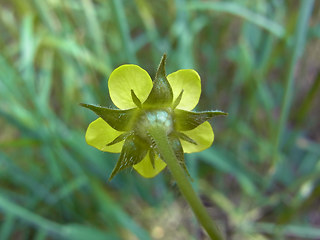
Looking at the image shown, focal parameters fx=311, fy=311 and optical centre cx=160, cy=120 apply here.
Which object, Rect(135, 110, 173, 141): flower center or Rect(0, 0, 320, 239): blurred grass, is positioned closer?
Rect(135, 110, 173, 141): flower center

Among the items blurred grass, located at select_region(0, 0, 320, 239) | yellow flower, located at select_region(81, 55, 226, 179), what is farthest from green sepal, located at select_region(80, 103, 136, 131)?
blurred grass, located at select_region(0, 0, 320, 239)

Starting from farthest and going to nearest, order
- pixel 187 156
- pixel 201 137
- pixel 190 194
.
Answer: pixel 187 156
pixel 201 137
pixel 190 194

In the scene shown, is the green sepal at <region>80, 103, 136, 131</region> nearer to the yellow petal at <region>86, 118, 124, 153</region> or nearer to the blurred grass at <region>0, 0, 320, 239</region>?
the yellow petal at <region>86, 118, 124, 153</region>

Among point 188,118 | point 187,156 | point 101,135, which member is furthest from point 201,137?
point 187,156

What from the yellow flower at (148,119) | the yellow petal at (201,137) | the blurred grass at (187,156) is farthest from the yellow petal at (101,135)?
the blurred grass at (187,156)

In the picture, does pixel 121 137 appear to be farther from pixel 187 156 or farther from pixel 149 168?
pixel 187 156

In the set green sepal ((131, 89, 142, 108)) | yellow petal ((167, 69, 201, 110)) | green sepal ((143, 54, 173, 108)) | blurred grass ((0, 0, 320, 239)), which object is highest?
blurred grass ((0, 0, 320, 239))

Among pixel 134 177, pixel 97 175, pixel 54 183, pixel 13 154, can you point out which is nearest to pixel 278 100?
pixel 134 177
